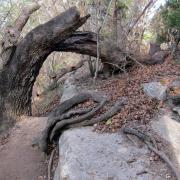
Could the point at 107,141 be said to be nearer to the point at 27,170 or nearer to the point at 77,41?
the point at 27,170

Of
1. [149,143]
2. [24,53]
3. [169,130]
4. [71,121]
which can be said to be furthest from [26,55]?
[149,143]

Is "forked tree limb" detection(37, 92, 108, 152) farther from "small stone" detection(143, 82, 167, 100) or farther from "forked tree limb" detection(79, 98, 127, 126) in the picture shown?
"small stone" detection(143, 82, 167, 100)

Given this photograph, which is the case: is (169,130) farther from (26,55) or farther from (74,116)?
(26,55)

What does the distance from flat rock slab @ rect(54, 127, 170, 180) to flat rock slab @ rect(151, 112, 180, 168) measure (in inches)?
15.2

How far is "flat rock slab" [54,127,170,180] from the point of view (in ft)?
18.2

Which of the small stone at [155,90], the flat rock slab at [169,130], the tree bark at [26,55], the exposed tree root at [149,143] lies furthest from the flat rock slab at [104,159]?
the tree bark at [26,55]

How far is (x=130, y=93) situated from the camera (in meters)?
8.67

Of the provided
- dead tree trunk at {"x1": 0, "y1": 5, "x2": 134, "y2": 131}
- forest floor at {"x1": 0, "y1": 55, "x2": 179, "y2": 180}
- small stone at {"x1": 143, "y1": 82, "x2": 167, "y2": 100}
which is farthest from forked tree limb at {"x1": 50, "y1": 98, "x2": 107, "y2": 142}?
dead tree trunk at {"x1": 0, "y1": 5, "x2": 134, "y2": 131}

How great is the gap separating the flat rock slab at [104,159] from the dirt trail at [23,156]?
1454 millimetres

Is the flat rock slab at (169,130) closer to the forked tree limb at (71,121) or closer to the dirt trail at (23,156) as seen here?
the forked tree limb at (71,121)

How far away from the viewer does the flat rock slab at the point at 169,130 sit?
234 inches

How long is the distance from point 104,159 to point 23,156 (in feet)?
10.7

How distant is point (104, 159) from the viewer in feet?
19.8

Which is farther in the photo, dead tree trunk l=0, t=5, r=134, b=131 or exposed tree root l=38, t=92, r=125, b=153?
dead tree trunk l=0, t=5, r=134, b=131
